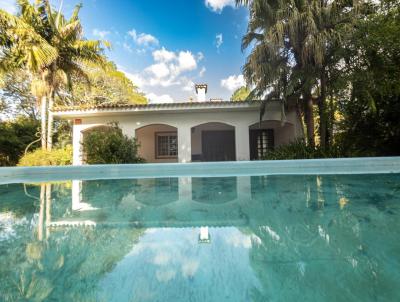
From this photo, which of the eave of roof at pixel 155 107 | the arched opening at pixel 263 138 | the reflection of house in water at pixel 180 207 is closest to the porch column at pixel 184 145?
the eave of roof at pixel 155 107

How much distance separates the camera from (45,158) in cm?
1151

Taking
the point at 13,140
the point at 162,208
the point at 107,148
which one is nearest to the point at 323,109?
the point at 162,208

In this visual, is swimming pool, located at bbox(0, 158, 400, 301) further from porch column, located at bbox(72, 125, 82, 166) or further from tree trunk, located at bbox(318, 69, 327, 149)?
porch column, located at bbox(72, 125, 82, 166)

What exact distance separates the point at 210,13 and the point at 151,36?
634 cm

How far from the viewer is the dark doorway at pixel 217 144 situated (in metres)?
16.0

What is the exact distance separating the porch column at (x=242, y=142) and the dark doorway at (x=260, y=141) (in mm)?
3161

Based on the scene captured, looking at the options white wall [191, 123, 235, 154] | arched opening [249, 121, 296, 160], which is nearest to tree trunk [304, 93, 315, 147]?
arched opening [249, 121, 296, 160]

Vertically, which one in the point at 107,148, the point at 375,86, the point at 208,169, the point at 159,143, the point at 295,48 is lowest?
the point at 208,169

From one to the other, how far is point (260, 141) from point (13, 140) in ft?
52.9

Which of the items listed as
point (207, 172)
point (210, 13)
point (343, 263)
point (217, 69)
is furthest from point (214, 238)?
point (217, 69)

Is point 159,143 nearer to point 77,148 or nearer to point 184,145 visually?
point 184,145

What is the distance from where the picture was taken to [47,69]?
1213cm

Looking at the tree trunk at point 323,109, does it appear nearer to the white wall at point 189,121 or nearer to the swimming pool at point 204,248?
the white wall at point 189,121

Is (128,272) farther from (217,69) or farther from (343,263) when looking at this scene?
(217,69)
